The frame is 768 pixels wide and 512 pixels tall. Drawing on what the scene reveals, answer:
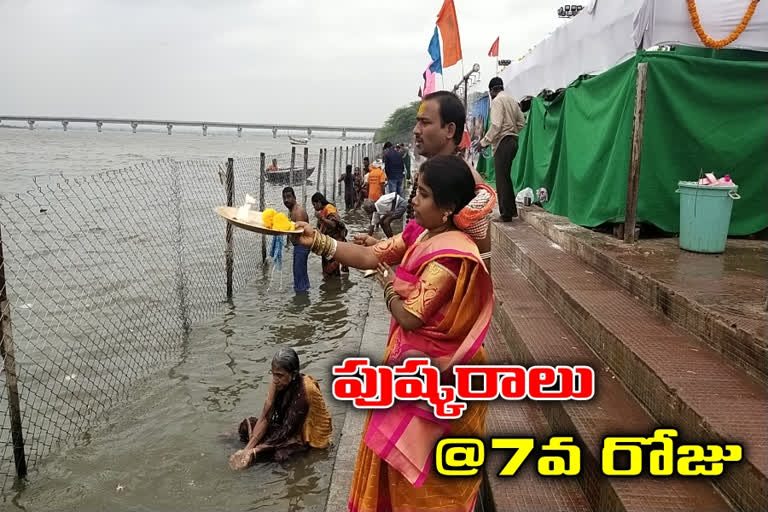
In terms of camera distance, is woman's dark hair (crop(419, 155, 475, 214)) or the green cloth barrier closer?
woman's dark hair (crop(419, 155, 475, 214))

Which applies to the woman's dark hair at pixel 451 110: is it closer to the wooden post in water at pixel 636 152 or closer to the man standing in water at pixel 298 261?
the wooden post in water at pixel 636 152

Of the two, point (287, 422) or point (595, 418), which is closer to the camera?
point (595, 418)

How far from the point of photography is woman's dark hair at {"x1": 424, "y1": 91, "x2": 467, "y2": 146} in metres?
2.37

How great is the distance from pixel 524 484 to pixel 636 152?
3.61 metres

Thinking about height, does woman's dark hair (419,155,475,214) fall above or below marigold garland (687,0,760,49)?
below

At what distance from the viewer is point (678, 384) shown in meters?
2.68

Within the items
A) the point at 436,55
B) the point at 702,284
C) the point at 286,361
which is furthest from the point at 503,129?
the point at 436,55

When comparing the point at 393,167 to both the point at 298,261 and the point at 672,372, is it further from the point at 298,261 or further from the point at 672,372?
the point at 672,372

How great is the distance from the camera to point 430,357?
211 cm

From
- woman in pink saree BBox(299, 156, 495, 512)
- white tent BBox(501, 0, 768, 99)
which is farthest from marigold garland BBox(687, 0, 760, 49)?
woman in pink saree BBox(299, 156, 495, 512)

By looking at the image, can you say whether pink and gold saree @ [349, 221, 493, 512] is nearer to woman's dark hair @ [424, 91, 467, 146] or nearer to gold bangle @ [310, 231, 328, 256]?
gold bangle @ [310, 231, 328, 256]

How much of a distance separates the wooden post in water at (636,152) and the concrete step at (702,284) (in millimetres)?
248

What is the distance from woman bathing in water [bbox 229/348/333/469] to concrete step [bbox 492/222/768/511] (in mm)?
1637

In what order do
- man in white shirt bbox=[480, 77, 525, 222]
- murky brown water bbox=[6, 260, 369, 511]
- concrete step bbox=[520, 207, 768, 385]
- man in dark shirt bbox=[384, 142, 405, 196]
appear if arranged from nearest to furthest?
1. concrete step bbox=[520, 207, 768, 385]
2. murky brown water bbox=[6, 260, 369, 511]
3. man in white shirt bbox=[480, 77, 525, 222]
4. man in dark shirt bbox=[384, 142, 405, 196]
